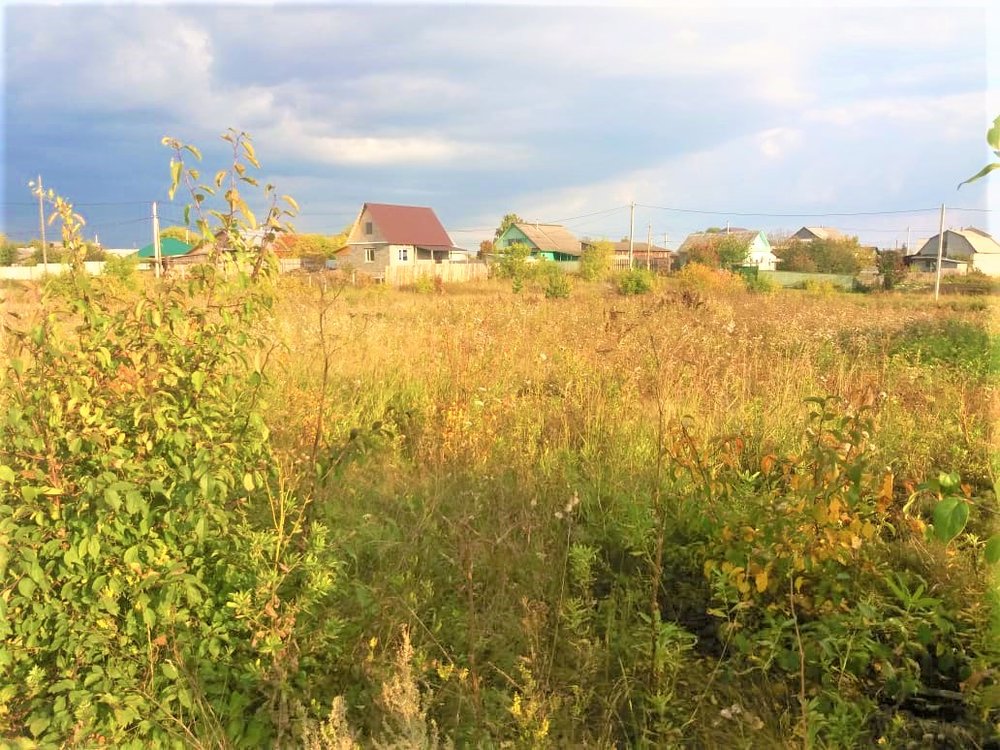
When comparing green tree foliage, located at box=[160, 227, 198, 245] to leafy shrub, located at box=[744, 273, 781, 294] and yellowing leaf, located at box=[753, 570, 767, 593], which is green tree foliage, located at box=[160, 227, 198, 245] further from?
leafy shrub, located at box=[744, 273, 781, 294]

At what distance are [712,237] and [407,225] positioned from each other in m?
25.3

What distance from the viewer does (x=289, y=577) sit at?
2123 mm

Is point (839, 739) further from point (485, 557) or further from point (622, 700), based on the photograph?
point (485, 557)

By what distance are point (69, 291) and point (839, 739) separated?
279 cm

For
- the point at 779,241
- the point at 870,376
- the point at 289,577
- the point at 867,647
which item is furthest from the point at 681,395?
the point at 779,241

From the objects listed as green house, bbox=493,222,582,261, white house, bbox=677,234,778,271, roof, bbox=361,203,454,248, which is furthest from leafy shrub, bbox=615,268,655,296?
green house, bbox=493,222,582,261

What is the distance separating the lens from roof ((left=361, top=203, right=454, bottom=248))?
3703cm

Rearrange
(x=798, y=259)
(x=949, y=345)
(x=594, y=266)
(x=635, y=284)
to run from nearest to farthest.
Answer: (x=949, y=345) < (x=635, y=284) < (x=594, y=266) < (x=798, y=259)

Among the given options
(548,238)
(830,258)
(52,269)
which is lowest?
(52,269)

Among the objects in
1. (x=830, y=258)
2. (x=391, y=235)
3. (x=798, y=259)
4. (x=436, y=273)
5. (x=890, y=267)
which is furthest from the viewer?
(x=798, y=259)

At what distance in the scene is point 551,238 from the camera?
5431 cm

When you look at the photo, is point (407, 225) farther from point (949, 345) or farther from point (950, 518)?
point (950, 518)

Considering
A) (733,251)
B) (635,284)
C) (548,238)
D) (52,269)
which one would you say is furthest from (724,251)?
(52,269)

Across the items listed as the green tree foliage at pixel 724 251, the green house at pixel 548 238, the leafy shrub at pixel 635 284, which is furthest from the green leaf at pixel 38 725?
the green house at pixel 548 238
